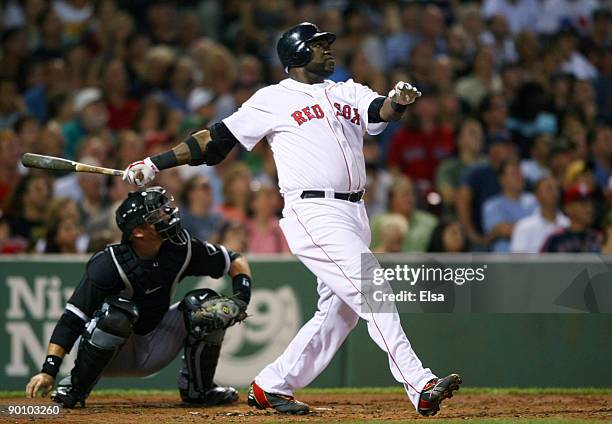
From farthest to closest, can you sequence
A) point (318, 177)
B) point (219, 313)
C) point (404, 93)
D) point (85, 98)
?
point (85, 98) < point (219, 313) < point (318, 177) < point (404, 93)

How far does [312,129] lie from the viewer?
6.09 meters

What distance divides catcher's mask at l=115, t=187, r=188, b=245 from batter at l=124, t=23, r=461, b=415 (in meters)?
0.20

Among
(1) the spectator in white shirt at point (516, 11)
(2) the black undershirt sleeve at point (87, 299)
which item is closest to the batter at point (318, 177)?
(2) the black undershirt sleeve at point (87, 299)

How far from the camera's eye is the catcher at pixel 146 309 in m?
6.30

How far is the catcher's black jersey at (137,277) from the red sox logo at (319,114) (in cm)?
99

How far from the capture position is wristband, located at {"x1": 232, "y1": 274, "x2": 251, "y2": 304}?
6.59m

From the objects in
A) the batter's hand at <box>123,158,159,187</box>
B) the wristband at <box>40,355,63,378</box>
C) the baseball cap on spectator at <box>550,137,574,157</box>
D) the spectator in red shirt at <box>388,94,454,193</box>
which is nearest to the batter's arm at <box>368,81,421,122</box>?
the batter's hand at <box>123,158,159,187</box>

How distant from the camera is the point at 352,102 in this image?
6191 mm

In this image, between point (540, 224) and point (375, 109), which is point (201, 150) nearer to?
point (375, 109)

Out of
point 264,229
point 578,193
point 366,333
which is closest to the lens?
point 366,333

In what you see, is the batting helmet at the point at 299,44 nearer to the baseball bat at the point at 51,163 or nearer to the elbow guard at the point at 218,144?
the elbow guard at the point at 218,144

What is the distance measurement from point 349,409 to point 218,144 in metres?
1.59

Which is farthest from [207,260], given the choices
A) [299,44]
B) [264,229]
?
[264,229]

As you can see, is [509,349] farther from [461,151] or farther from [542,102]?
[542,102]
